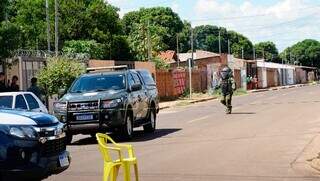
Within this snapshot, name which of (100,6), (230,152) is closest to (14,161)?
(230,152)

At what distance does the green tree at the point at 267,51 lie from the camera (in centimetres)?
15200

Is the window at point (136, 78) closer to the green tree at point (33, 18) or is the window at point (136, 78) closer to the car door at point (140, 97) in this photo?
the car door at point (140, 97)

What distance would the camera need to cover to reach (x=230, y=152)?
13219 mm

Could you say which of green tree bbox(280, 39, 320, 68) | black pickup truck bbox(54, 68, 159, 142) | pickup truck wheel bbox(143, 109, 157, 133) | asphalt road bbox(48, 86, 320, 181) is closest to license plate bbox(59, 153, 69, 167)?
asphalt road bbox(48, 86, 320, 181)

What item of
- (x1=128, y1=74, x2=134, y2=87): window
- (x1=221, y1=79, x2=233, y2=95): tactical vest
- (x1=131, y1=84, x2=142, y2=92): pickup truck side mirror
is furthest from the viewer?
(x1=221, y1=79, x2=233, y2=95): tactical vest

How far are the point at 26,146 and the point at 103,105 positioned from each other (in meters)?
8.00

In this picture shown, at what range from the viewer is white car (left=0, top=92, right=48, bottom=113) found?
12.1m

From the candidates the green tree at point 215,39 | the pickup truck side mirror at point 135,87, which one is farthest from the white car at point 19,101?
the green tree at point 215,39

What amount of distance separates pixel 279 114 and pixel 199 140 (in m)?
8.86

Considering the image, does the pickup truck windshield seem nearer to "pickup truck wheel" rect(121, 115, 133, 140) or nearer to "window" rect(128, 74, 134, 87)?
"window" rect(128, 74, 134, 87)

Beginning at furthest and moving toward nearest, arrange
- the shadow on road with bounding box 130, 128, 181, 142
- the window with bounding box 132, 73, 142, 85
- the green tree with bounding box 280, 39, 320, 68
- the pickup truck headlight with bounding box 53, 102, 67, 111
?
1. the green tree with bounding box 280, 39, 320, 68
2. the window with bounding box 132, 73, 142, 85
3. the shadow on road with bounding box 130, 128, 181, 142
4. the pickup truck headlight with bounding box 53, 102, 67, 111

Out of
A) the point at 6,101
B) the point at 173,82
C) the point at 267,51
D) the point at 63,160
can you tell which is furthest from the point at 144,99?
the point at 267,51

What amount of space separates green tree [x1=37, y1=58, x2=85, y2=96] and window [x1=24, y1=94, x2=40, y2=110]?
16.6 meters

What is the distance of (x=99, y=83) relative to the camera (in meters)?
17.4
